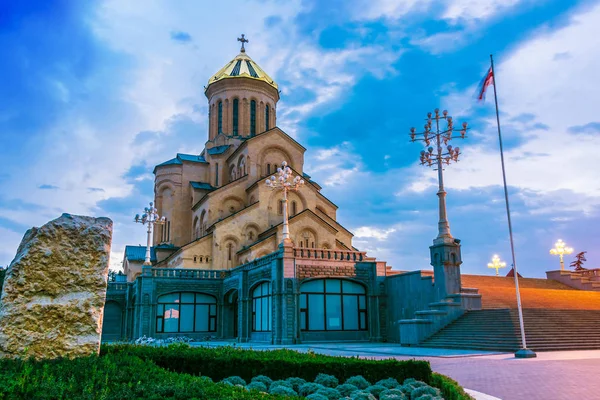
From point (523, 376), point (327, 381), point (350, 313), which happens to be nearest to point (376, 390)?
point (327, 381)

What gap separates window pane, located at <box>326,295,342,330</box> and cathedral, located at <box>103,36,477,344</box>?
0.05 metres

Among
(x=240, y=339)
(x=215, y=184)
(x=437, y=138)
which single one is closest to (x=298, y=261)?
(x=240, y=339)

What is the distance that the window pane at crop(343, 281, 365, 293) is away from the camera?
28281 millimetres

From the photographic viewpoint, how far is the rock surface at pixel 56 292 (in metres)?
8.19

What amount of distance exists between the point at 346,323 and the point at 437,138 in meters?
10.7

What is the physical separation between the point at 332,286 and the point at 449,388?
2006cm

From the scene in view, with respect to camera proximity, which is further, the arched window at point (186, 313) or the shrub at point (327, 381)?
the arched window at point (186, 313)

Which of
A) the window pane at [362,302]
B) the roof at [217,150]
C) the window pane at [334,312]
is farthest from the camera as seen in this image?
the roof at [217,150]

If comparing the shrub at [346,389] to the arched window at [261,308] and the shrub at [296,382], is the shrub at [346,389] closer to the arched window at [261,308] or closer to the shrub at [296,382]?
the shrub at [296,382]

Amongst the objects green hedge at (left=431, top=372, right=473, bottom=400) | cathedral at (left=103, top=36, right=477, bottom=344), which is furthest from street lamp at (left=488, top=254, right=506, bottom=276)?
green hedge at (left=431, top=372, right=473, bottom=400)

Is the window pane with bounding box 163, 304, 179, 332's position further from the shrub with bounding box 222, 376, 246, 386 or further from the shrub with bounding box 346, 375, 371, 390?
the shrub with bounding box 346, 375, 371, 390

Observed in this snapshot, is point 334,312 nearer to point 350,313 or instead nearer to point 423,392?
point 350,313

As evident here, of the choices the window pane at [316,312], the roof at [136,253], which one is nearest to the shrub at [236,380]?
the window pane at [316,312]

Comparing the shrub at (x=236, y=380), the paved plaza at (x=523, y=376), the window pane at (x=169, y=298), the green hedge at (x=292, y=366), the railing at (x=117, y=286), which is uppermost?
the railing at (x=117, y=286)
